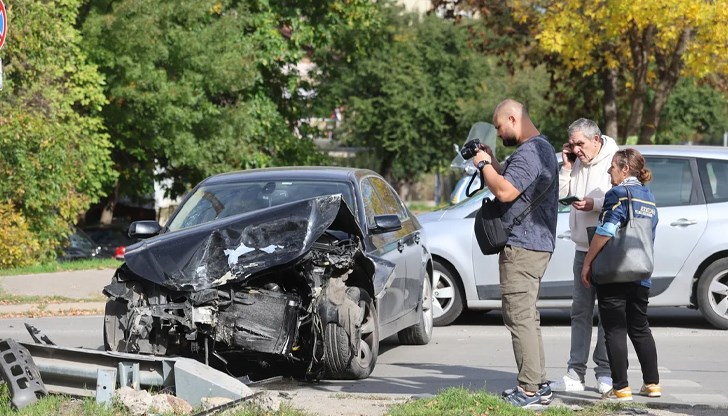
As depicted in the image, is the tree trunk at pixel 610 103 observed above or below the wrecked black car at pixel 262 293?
above

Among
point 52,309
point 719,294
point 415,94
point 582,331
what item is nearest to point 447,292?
point 719,294

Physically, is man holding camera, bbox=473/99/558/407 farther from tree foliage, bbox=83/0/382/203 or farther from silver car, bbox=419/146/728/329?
tree foliage, bbox=83/0/382/203

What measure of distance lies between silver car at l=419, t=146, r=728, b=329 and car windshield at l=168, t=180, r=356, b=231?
8.91ft

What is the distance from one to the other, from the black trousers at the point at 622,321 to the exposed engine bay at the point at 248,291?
1.73 meters

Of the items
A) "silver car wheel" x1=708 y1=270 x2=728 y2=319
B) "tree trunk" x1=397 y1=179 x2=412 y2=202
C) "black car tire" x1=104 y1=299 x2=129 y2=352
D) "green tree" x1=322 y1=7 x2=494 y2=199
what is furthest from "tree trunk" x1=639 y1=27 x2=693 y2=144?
"tree trunk" x1=397 y1=179 x2=412 y2=202

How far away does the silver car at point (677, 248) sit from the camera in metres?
11.4

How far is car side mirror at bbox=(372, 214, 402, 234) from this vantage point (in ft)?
29.8

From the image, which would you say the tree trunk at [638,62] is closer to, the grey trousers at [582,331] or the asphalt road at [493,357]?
the asphalt road at [493,357]

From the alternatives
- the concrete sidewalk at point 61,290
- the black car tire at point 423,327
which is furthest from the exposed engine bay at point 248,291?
the concrete sidewalk at point 61,290

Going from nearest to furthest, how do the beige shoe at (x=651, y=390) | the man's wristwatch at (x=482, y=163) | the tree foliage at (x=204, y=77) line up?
1. the man's wristwatch at (x=482, y=163)
2. the beige shoe at (x=651, y=390)
3. the tree foliage at (x=204, y=77)

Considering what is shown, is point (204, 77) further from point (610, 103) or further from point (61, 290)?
point (61, 290)

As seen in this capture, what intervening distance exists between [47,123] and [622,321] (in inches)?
586

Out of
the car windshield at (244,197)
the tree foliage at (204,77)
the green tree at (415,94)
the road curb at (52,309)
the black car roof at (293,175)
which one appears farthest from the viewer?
the green tree at (415,94)

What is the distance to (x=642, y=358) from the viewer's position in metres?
7.57
